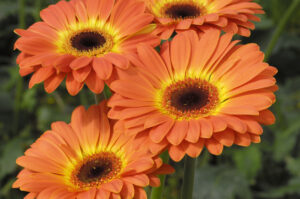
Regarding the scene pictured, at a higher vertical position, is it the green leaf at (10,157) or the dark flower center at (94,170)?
the green leaf at (10,157)

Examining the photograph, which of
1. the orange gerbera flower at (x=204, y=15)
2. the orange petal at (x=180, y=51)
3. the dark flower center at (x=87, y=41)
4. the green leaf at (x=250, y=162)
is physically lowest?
the orange petal at (x=180, y=51)

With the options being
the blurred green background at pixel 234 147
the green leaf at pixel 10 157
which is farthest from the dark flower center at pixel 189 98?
the green leaf at pixel 10 157

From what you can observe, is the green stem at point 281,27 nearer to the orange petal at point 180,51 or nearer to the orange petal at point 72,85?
the orange petal at point 180,51

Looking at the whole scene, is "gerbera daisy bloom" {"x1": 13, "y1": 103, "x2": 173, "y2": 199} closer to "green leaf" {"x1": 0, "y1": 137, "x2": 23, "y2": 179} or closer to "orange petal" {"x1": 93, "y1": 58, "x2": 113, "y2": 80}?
"orange petal" {"x1": 93, "y1": 58, "x2": 113, "y2": 80}

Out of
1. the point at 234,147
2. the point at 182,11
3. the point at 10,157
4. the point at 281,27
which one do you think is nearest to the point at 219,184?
the point at 234,147

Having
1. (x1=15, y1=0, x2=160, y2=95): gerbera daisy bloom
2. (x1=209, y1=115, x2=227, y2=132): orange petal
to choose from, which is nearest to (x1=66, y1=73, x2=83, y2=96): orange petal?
(x1=15, y1=0, x2=160, y2=95): gerbera daisy bloom
